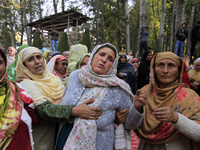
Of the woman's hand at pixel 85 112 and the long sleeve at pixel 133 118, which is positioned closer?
the woman's hand at pixel 85 112

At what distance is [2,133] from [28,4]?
85.3 feet

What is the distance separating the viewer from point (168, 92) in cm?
173

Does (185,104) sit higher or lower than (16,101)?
lower

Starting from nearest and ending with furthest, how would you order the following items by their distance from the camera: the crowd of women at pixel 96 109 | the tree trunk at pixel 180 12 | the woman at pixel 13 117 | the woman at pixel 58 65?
1. the woman at pixel 13 117
2. the crowd of women at pixel 96 109
3. the woman at pixel 58 65
4. the tree trunk at pixel 180 12

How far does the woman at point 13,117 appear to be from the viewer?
1.15 m

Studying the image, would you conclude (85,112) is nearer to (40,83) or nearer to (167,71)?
(40,83)

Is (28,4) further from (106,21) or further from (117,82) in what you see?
(117,82)

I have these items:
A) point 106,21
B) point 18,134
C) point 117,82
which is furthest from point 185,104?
point 106,21

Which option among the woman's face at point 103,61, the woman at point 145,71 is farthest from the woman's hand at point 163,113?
the woman at point 145,71

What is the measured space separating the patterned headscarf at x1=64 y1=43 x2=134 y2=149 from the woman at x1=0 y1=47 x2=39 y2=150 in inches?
14.8

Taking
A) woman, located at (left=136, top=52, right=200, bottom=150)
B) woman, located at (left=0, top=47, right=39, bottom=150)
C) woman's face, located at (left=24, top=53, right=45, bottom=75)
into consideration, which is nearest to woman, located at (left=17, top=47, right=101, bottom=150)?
woman's face, located at (left=24, top=53, right=45, bottom=75)

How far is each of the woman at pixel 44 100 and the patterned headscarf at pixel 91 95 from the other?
8 cm

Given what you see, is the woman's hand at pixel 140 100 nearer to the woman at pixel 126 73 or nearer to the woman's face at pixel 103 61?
the woman's face at pixel 103 61

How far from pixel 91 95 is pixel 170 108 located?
2.87 feet
